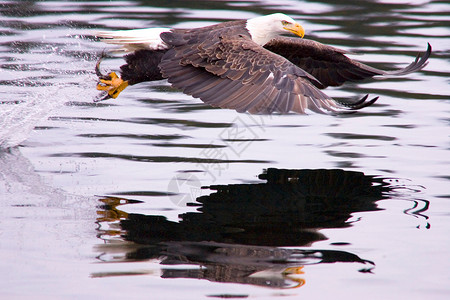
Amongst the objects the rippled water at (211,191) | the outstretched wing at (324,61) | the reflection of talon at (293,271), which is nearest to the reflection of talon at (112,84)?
the rippled water at (211,191)

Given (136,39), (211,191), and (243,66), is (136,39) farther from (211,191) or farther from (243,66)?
(211,191)

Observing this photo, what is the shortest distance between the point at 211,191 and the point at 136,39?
4.67 feet

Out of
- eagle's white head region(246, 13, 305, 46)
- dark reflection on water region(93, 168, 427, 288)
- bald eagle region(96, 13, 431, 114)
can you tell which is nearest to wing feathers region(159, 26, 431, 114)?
bald eagle region(96, 13, 431, 114)

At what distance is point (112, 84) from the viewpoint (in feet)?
20.9

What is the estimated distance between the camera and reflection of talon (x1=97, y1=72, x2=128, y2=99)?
635 cm

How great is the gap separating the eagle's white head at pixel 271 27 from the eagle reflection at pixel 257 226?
1.11m

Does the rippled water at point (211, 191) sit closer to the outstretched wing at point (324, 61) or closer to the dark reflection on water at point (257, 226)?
the dark reflection on water at point (257, 226)

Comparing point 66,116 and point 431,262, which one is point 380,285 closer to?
point 431,262

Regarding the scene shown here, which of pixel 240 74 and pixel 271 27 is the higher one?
pixel 271 27

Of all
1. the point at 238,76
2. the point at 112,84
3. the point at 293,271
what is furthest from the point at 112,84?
the point at 293,271

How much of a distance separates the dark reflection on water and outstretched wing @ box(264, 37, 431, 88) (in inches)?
50.2

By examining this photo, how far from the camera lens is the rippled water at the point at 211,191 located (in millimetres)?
3887

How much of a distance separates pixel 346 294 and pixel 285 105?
4.91ft

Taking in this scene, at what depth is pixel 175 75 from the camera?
560 cm
